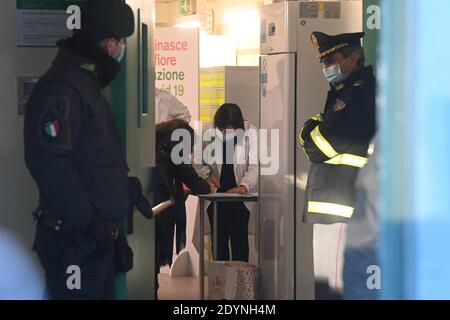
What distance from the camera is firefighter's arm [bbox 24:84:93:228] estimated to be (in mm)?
3242

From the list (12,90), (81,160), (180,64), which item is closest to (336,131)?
(81,160)

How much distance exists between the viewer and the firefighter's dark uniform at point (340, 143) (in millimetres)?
4109

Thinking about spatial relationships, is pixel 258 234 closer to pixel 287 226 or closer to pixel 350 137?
pixel 287 226

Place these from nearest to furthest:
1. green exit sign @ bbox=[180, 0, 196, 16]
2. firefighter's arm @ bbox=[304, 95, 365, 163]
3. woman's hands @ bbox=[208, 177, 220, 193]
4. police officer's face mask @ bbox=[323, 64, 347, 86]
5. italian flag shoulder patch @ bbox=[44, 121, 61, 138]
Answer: italian flag shoulder patch @ bbox=[44, 121, 61, 138] → firefighter's arm @ bbox=[304, 95, 365, 163] → police officer's face mask @ bbox=[323, 64, 347, 86] → woman's hands @ bbox=[208, 177, 220, 193] → green exit sign @ bbox=[180, 0, 196, 16]

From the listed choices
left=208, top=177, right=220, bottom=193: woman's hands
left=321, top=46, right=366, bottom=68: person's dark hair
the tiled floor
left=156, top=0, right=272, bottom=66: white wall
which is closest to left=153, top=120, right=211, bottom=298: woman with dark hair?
left=208, top=177, right=220, bottom=193: woman's hands

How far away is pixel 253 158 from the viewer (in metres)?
6.42

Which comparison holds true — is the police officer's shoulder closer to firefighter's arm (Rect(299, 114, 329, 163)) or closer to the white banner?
firefighter's arm (Rect(299, 114, 329, 163))

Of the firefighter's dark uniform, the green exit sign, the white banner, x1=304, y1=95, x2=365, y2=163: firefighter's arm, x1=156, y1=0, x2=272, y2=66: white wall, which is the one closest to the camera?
the firefighter's dark uniform

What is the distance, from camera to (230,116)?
21.5ft

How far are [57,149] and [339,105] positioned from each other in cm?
171

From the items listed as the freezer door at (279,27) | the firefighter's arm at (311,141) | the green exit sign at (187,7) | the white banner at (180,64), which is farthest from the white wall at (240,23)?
the firefighter's arm at (311,141)

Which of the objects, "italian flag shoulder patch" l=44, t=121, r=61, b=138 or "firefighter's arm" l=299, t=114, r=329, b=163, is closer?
"italian flag shoulder patch" l=44, t=121, r=61, b=138

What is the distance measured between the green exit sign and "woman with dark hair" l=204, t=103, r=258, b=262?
4.40 meters
